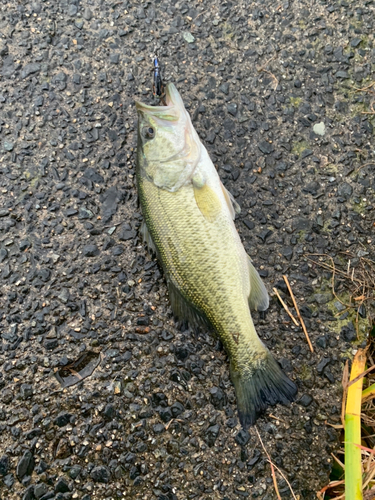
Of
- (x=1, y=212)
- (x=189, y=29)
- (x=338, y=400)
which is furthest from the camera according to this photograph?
(x=189, y=29)

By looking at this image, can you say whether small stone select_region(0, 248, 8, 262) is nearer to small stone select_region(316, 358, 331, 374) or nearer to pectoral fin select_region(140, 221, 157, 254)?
pectoral fin select_region(140, 221, 157, 254)

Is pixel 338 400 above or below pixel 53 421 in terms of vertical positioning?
below

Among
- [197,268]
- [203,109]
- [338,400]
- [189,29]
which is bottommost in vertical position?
[338,400]

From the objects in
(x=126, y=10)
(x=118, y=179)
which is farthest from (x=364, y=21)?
(x=118, y=179)

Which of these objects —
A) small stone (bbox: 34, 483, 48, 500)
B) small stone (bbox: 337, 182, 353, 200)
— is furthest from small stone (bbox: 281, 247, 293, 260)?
small stone (bbox: 34, 483, 48, 500)

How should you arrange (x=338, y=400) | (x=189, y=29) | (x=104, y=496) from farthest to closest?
(x=189, y=29) → (x=338, y=400) → (x=104, y=496)

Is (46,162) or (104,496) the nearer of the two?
(104,496)

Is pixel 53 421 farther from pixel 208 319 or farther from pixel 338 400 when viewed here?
pixel 338 400

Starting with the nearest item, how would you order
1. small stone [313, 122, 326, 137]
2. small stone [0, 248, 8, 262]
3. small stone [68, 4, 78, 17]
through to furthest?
small stone [0, 248, 8, 262] < small stone [313, 122, 326, 137] < small stone [68, 4, 78, 17]
